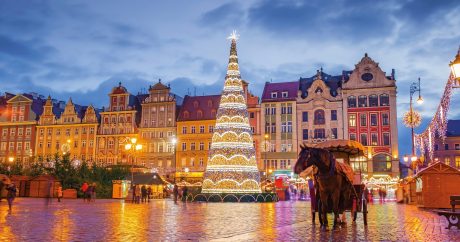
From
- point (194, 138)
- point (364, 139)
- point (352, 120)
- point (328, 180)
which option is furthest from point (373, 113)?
point (328, 180)

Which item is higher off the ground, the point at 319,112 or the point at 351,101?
the point at 351,101

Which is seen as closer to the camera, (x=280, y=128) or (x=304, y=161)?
(x=304, y=161)

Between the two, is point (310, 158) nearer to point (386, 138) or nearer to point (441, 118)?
point (441, 118)

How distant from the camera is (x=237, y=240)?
30.4 ft

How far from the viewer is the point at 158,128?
66312 mm

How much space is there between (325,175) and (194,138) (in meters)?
54.3

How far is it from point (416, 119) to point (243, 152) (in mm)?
12112

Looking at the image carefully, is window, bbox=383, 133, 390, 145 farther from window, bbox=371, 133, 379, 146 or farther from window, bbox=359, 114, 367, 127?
window, bbox=359, 114, 367, 127

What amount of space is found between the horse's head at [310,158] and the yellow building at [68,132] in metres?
61.1

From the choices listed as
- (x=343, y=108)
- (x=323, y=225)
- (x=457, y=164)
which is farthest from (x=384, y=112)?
(x=323, y=225)

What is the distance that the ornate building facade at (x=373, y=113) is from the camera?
5672 centimetres

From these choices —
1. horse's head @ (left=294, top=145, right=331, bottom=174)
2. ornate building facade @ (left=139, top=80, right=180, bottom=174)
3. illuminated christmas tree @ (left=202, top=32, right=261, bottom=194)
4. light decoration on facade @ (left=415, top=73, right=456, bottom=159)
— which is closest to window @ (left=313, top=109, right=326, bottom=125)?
ornate building facade @ (left=139, top=80, right=180, bottom=174)

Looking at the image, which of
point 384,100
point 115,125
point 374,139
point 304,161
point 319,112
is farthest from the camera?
point 115,125

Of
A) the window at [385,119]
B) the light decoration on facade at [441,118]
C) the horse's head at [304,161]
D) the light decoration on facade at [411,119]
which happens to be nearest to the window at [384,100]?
the window at [385,119]
